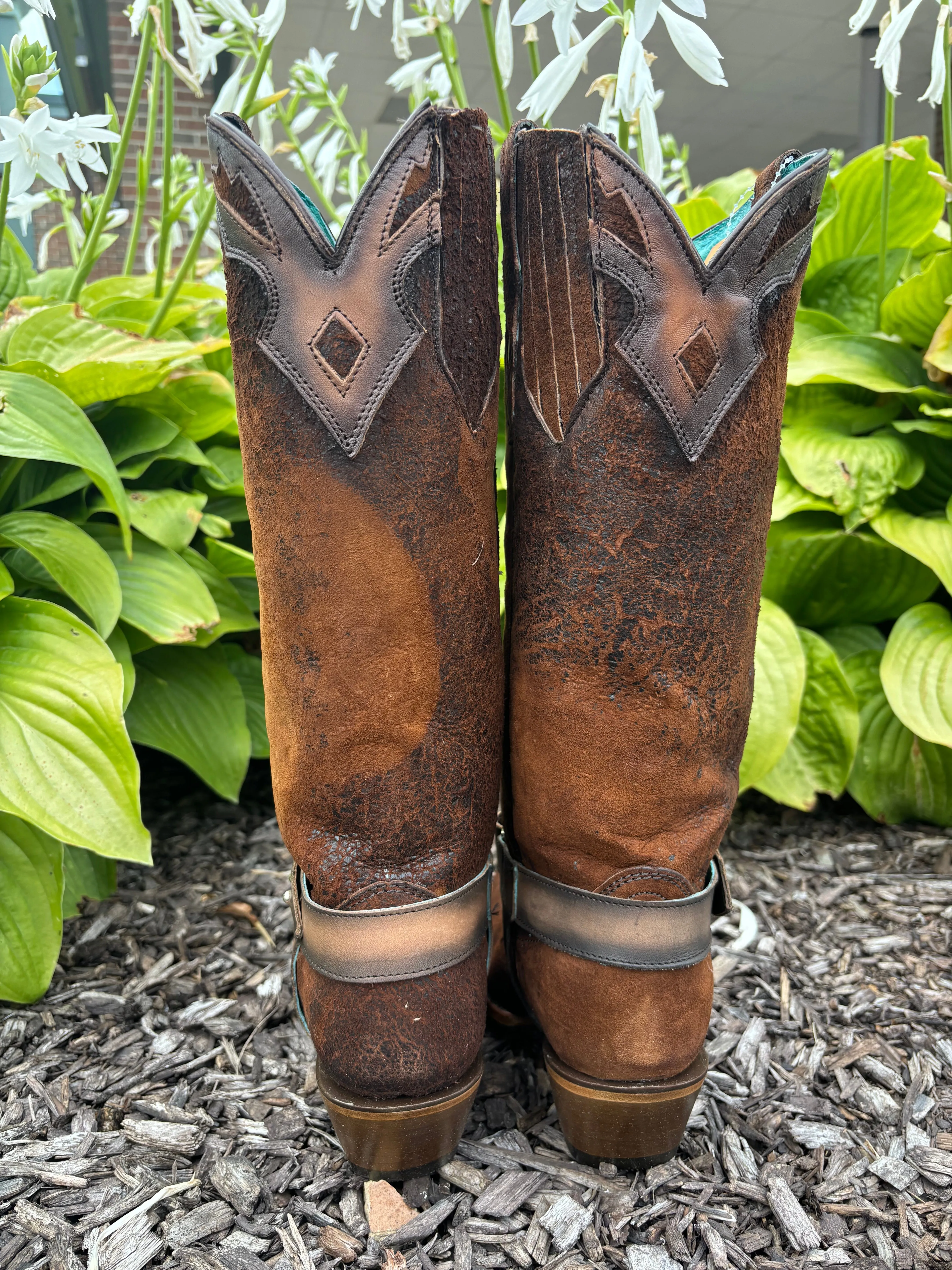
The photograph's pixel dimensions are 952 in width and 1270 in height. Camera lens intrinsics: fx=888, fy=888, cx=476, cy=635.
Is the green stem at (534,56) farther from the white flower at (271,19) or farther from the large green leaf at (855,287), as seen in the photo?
A: the large green leaf at (855,287)

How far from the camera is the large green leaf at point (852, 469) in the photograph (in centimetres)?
164

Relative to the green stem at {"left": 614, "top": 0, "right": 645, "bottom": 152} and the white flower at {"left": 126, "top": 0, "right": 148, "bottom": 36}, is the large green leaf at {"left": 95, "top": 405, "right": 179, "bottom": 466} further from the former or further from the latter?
the green stem at {"left": 614, "top": 0, "right": 645, "bottom": 152}

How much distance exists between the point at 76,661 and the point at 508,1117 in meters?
Result: 0.77

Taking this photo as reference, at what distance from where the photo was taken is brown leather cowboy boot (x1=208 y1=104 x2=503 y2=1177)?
0.69m

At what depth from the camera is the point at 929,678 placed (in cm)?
157

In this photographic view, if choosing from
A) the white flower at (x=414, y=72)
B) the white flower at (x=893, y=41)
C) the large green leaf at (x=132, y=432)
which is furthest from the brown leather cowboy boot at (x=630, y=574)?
the white flower at (x=414, y=72)

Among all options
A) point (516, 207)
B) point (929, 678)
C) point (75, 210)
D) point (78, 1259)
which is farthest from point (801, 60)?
point (78, 1259)

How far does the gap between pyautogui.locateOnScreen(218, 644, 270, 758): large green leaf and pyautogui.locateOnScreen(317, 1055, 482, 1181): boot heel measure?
3.30ft

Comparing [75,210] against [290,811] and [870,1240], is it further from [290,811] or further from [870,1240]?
[870,1240]

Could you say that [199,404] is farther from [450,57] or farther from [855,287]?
[855,287]

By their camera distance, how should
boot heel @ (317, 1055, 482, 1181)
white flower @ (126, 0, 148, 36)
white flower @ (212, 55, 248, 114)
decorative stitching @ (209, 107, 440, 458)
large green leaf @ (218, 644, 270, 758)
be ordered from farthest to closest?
1. large green leaf @ (218, 644, 270, 758)
2. white flower @ (212, 55, 248, 114)
3. white flower @ (126, 0, 148, 36)
4. boot heel @ (317, 1055, 482, 1181)
5. decorative stitching @ (209, 107, 440, 458)

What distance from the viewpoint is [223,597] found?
1.59 meters

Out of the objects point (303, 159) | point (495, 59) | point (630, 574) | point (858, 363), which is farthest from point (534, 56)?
point (630, 574)
